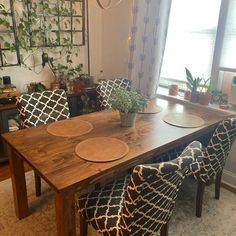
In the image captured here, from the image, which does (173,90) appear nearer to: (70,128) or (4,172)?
(70,128)

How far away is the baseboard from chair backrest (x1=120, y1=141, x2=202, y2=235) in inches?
50.2

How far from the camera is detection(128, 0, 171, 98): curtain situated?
248 cm

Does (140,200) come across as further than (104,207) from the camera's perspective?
No

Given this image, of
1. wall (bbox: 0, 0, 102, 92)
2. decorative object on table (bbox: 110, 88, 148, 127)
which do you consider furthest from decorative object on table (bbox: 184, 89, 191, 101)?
wall (bbox: 0, 0, 102, 92)

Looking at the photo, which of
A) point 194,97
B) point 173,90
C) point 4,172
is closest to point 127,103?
point 194,97

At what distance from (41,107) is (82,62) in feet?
4.57

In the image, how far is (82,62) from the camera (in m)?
3.27

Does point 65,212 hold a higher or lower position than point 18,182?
higher

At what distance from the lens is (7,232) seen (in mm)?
1740

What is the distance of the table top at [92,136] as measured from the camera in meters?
1.24

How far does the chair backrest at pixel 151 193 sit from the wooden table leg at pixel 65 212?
258 millimetres

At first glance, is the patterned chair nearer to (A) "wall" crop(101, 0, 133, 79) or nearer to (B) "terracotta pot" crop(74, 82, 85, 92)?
(B) "terracotta pot" crop(74, 82, 85, 92)

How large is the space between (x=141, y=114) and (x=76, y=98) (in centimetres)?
112

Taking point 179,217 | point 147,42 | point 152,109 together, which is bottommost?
point 179,217
